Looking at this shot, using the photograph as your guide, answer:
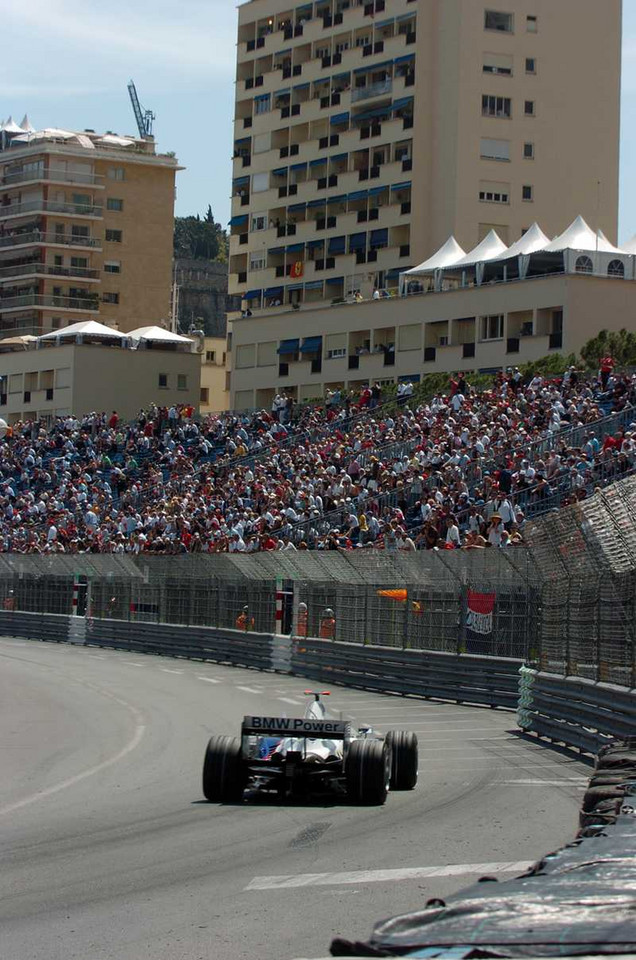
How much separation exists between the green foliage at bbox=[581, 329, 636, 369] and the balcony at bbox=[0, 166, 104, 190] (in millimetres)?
58869

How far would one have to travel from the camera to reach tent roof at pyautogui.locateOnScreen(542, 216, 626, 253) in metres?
53.2

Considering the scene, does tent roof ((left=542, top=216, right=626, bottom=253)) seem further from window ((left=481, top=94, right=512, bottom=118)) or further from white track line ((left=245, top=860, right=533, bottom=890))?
white track line ((left=245, top=860, right=533, bottom=890))

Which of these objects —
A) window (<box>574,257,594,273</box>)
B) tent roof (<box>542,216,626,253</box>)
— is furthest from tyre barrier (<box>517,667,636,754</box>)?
tent roof (<box>542,216,626,253</box>)

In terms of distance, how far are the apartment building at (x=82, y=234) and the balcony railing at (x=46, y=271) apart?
6 centimetres

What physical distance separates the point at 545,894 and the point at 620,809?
3.34m

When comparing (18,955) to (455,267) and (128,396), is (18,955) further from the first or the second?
(128,396)

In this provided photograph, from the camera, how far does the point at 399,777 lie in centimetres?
1373

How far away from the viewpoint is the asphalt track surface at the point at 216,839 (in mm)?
7941

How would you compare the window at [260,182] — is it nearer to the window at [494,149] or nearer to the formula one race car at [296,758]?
the window at [494,149]

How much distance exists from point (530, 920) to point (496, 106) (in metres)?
70.2

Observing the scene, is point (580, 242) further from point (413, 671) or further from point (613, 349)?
point (413, 671)

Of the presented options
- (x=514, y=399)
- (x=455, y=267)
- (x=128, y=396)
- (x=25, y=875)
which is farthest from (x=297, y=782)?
(x=128, y=396)

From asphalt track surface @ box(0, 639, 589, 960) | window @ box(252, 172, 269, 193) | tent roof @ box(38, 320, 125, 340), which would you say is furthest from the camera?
window @ box(252, 172, 269, 193)

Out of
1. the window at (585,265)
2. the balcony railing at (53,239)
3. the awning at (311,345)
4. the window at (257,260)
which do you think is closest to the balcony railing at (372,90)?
the window at (257,260)
